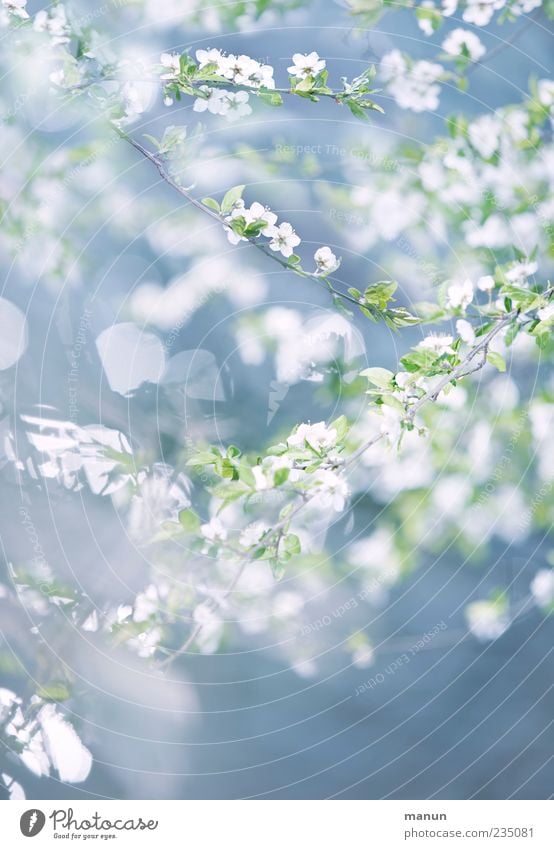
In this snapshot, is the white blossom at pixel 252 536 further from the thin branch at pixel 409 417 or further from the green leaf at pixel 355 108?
the green leaf at pixel 355 108

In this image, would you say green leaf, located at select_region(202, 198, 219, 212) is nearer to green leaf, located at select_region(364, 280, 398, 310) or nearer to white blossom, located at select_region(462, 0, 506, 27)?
green leaf, located at select_region(364, 280, 398, 310)

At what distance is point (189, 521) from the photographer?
1.81 feet

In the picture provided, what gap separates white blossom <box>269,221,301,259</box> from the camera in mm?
523

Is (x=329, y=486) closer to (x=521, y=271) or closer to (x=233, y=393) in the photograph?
(x=233, y=393)

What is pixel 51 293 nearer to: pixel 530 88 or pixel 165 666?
pixel 165 666

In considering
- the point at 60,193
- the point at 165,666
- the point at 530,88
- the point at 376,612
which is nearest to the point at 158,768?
the point at 165,666

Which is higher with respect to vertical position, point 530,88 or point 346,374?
point 530,88

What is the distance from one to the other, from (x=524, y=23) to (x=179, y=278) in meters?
0.38

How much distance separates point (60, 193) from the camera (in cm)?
55
